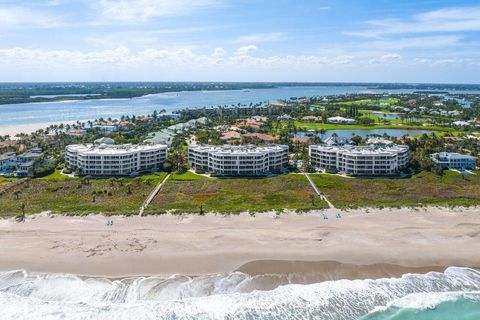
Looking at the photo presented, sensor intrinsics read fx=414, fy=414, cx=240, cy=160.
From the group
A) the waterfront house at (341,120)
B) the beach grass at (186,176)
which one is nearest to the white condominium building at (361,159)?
the beach grass at (186,176)

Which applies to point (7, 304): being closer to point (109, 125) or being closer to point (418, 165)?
point (418, 165)

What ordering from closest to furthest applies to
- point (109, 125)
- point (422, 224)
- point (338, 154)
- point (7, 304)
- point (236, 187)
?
point (7, 304)
point (422, 224)
point (236, 187)
point (338, 154)
point (109, 125)

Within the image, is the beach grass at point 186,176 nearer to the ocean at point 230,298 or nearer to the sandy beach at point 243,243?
the sandy beach at point 243,243

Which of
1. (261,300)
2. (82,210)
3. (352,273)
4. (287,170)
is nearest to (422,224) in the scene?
(352,273)

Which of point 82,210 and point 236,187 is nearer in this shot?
point 82,210

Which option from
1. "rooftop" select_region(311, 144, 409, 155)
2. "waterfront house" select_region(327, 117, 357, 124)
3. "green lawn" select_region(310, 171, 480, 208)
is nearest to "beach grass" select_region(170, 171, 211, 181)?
"green lawn" select_region(310, 171, 480, 208)

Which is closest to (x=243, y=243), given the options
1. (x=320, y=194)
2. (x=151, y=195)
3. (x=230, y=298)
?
(x=230, y=298)

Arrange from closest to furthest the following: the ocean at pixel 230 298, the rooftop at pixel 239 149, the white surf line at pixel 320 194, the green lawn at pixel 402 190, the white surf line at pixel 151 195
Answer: the ocean at pixel 230 298
the white surf line at pixel 151 195
the white surf line at pixel 320 194
the green lawn at pixel 402 190
the rooftop at pixel 239 149
